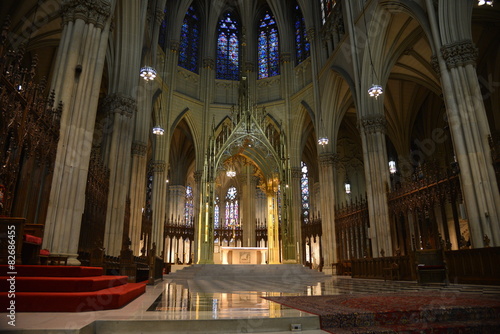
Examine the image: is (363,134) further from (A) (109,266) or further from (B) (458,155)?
(A) (109,266)

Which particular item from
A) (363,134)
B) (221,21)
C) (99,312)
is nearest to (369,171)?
(363,134)

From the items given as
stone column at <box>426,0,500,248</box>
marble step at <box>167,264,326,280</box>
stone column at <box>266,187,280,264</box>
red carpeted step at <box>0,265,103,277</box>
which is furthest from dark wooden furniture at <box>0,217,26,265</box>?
stone column at <box>266,187,280,264</box>

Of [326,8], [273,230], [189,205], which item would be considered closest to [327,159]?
[273,230]

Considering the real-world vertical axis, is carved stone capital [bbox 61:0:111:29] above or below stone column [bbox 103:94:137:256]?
above

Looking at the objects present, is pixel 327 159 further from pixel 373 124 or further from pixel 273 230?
pixel 273 230

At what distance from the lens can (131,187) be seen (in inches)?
665

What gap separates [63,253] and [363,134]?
44.4ft

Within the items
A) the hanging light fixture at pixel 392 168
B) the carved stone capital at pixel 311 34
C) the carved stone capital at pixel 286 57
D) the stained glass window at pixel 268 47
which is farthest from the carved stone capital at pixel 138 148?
the hanging light fixture at pixel 392 168

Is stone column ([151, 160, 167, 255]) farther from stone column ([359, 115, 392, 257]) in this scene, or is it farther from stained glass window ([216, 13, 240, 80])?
stone column ([359, 115, 392, 257])

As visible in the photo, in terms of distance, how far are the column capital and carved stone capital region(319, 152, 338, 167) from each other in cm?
1201

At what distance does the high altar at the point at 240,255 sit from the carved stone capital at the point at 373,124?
8.02 metres

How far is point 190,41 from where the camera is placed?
26.0 m

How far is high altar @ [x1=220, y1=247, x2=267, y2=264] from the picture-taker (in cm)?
1688

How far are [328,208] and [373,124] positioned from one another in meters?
6.05
